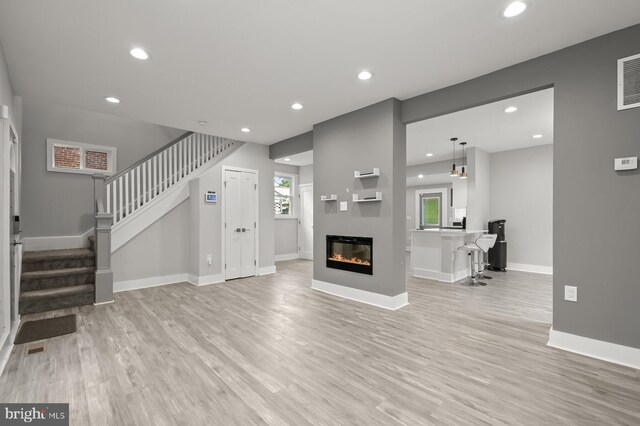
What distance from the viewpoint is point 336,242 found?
184 inches

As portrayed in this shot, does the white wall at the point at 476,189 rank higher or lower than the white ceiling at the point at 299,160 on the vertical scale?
lower

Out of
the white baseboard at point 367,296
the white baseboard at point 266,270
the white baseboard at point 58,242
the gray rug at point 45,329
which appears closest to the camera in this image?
the gray rug at point 45,329

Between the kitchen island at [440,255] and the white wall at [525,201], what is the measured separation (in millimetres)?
1264

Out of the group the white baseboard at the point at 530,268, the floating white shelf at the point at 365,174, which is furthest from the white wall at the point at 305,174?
the white baseboard at the point at 530,268

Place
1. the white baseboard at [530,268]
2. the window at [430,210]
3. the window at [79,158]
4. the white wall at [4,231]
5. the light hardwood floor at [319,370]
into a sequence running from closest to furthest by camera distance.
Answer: the light hardwood floor at [319,370] → the white wall at [4,231] → the window at [79,158] → the white baseboard at [530,268] → the window at [430,210]

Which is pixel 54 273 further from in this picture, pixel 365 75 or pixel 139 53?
pixel 365 75

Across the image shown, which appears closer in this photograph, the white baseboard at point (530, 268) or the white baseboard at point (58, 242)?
the white baseboard at point (58, 242)

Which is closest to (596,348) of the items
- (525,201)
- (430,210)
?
(525,201)

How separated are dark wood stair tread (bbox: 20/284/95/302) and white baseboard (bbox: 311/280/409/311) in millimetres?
3521

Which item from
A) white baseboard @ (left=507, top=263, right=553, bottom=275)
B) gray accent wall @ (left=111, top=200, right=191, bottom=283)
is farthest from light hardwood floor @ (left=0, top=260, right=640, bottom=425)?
white baseboard @ (left=507, top=263, right=553, bottom=275)

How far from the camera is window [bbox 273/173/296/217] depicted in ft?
28.2

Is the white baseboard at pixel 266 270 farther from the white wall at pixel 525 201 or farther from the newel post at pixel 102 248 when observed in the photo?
the white wall at pixel 525 201

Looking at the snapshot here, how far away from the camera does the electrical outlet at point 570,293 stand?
8.85 feet

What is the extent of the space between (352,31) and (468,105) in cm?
178
